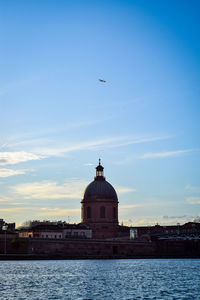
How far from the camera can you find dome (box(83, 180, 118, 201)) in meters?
130

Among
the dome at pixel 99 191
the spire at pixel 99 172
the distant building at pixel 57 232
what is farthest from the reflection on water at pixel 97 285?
the spire at pixel 99 172

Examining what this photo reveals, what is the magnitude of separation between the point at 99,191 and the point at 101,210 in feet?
13.3

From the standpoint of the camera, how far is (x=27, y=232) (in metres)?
122

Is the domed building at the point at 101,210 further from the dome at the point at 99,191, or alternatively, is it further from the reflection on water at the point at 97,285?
the reflection on water at the point at 97,285

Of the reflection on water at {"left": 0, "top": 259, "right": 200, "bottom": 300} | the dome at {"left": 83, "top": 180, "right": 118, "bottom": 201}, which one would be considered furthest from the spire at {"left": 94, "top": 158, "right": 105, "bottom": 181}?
the reflection on water at {"left": 0, "top": 259, "right": 200, "bottom": 300}

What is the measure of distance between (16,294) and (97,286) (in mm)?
8803

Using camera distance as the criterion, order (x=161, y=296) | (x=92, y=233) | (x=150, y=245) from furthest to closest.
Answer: (x=92, y=233) < (x=150, y=245) < (x=161, y=296)

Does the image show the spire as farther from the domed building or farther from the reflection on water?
the reflection on water

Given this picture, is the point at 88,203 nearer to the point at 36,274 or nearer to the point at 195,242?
the point at 195,242

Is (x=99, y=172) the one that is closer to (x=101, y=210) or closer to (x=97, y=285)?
(x=101, y=210)

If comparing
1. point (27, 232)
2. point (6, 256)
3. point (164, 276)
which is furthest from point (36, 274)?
point (27, 232)

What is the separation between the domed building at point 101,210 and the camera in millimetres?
129500

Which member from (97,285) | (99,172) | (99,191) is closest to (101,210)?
(99,191)

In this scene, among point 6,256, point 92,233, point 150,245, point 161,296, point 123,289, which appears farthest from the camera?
point 92,233
